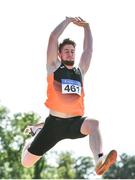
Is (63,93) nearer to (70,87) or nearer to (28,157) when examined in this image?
(70,87)

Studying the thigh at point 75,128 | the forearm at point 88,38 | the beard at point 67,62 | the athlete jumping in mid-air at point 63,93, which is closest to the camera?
the thigh at point 75,128

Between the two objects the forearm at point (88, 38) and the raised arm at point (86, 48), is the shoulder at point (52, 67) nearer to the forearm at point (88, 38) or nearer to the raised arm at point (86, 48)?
the raised arm at point (86, 48)

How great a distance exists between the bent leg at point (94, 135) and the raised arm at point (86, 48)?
993mm

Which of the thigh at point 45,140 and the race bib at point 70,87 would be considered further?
the thigh at point 45,140

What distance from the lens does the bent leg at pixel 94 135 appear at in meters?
7.86

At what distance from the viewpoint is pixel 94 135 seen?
7.93 metres

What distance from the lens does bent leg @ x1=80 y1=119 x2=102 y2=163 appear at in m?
7.86

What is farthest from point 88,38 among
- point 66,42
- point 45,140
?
point 45,140

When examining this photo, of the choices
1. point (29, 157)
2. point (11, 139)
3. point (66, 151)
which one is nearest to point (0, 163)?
point (11, 139)

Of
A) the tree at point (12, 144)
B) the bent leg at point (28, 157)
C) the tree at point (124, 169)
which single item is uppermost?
the bent leg at point (28, 157)

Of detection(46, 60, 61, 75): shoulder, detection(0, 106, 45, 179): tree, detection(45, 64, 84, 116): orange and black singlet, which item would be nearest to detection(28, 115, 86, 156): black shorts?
detection(45, 64, 84, 116): orange and black singlet

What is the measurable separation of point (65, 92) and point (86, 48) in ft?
2.87

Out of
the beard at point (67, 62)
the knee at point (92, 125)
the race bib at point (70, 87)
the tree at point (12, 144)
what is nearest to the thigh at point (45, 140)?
the race bib at point (70, 87)

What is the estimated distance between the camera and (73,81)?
27.7ft
